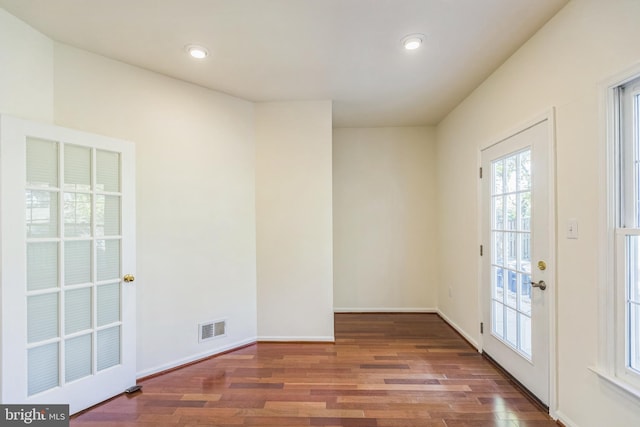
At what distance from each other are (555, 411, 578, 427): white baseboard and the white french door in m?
3.10

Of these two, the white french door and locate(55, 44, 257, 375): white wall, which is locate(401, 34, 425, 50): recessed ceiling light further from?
the white french door

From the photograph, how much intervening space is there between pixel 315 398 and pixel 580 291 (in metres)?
1.90

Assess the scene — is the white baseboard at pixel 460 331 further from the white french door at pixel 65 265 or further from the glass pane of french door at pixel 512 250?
the white french door at pixel 65 265

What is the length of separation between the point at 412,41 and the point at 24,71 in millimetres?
2742

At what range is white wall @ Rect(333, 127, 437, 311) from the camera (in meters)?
4.32

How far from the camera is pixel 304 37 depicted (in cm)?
215

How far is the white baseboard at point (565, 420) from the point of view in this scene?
181cm

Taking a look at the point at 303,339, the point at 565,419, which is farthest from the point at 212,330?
the point at 565,419

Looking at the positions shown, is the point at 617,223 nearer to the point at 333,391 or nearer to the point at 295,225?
the point at 333,391

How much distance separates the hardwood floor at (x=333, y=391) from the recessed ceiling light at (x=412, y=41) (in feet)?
8.76

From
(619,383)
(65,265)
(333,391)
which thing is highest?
(65,265)

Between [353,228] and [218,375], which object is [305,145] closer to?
[353,228]

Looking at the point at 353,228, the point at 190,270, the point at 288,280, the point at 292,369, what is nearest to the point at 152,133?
the point at 190,270

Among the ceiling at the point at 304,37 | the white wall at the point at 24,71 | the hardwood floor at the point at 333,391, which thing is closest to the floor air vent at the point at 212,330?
the hardwood floor at the point at 333,391
